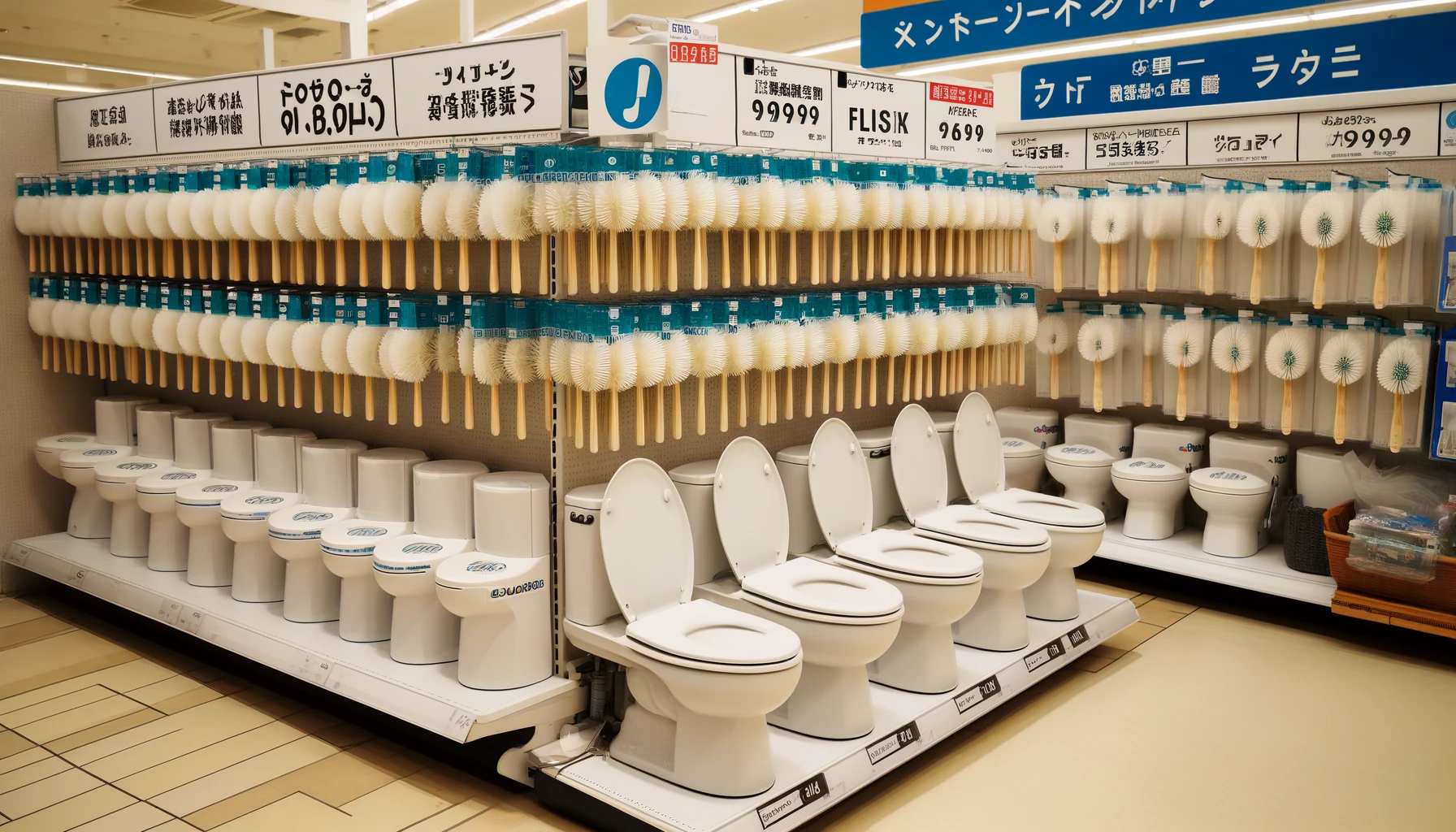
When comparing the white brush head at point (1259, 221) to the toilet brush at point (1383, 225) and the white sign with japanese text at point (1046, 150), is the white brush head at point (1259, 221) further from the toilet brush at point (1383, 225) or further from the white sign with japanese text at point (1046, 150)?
the white sign with japanese text at point (1046, 150)

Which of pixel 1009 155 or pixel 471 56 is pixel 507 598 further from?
pixel 1009 155

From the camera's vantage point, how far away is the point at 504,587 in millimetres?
3395

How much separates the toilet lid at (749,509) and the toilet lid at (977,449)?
3.77 ft

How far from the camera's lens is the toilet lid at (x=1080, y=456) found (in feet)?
18.0

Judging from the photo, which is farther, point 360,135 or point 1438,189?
point 1438,189

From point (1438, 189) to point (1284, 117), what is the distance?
773mm

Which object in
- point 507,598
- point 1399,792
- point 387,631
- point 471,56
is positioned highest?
point 471,56

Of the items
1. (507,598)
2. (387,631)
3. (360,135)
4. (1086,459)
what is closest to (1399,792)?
(1086,459)

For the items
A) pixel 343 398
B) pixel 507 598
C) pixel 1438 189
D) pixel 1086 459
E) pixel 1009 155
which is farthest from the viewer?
pixel 1009 155

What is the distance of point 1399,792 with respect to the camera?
3.46 m

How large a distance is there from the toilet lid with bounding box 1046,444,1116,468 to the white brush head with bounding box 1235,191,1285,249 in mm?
1208

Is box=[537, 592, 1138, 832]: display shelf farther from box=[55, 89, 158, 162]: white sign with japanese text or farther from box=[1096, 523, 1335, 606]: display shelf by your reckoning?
box=[55, 89, 158, 162]: white sign with japanese text

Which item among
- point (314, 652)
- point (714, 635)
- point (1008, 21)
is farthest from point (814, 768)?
point (1008, 21)

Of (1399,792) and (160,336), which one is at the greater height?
(160,336)
